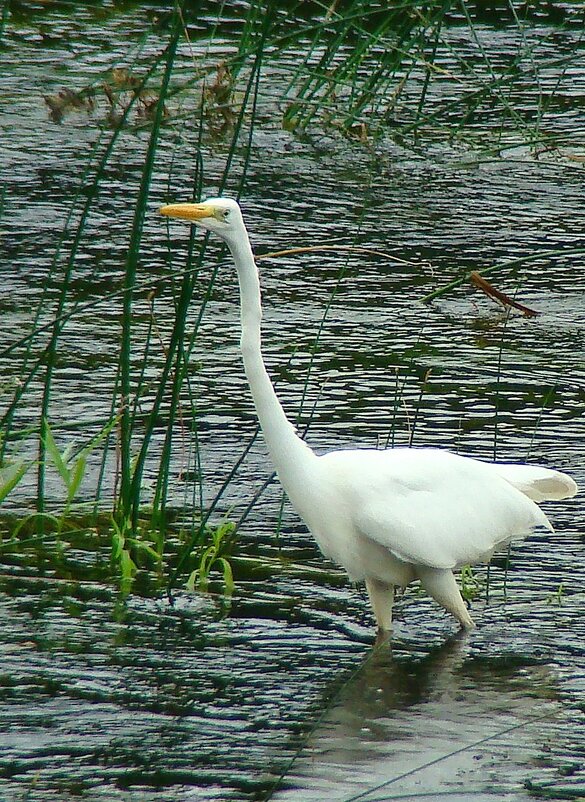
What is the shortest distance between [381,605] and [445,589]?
8.4 inches

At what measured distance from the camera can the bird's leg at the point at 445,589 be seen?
4.73 m

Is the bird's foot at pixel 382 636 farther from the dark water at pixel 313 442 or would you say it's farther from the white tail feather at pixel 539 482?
the white tail feather at pixel 539 482

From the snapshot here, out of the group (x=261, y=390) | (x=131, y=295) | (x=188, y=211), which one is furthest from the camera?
(x=131, y=295)

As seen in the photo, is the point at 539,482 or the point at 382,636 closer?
the point at 382,636

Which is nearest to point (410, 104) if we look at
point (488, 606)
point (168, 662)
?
point (488, 606)

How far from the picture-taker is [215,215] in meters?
4.12

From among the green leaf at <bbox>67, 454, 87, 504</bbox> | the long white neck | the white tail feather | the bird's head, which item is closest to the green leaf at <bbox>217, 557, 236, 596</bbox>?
the long white neck

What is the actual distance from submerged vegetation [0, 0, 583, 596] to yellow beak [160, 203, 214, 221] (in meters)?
0.21

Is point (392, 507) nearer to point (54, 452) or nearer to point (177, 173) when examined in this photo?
point (54, 452)

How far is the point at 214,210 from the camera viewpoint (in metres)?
4.11

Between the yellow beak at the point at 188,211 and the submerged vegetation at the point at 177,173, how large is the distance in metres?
0.21

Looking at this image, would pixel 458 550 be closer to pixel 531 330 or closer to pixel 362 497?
pixel 362 497

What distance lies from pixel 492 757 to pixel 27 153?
6.70m

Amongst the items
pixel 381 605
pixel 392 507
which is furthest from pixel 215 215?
pixel 381 605
